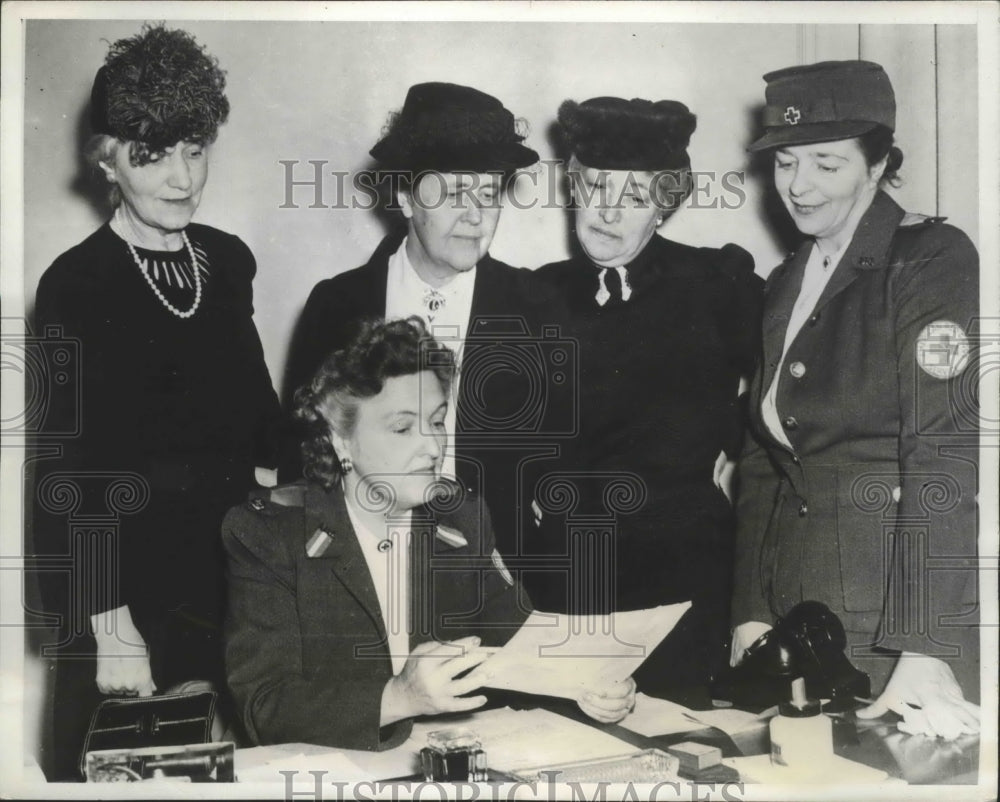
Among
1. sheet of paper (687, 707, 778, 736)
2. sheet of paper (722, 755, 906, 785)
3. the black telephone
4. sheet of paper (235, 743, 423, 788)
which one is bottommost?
sheet of paper (722, 755, 906, 785)

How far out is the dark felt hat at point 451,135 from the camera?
253 centimetres

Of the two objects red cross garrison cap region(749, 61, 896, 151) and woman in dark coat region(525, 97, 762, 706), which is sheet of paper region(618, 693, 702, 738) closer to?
woman in dark coat region(525, 97, 762, 706)

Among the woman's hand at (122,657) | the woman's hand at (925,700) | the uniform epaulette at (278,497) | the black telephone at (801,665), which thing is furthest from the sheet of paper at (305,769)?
the woman's hand at (925,700)

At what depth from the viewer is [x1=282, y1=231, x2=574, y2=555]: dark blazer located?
8.36 ft

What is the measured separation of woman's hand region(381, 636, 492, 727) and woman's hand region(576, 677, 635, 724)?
0.27 metres

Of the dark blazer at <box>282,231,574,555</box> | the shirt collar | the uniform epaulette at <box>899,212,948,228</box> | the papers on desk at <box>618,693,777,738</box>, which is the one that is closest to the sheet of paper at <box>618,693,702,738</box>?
the papers on desk at <box>618,693,777,738</box>

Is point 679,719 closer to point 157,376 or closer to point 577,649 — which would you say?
point 577,649

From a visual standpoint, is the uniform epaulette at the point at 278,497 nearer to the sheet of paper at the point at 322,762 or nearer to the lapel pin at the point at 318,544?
the lapel pin at the point at 318,544

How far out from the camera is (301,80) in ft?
8.41

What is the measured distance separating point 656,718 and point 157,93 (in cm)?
202

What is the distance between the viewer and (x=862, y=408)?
2.54 metres

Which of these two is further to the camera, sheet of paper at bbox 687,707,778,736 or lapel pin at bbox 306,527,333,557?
sheet of paper at bbox 687,707,778,736

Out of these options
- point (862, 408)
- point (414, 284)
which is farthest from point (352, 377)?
point (862, 408)

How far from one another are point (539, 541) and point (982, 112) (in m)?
1.61
